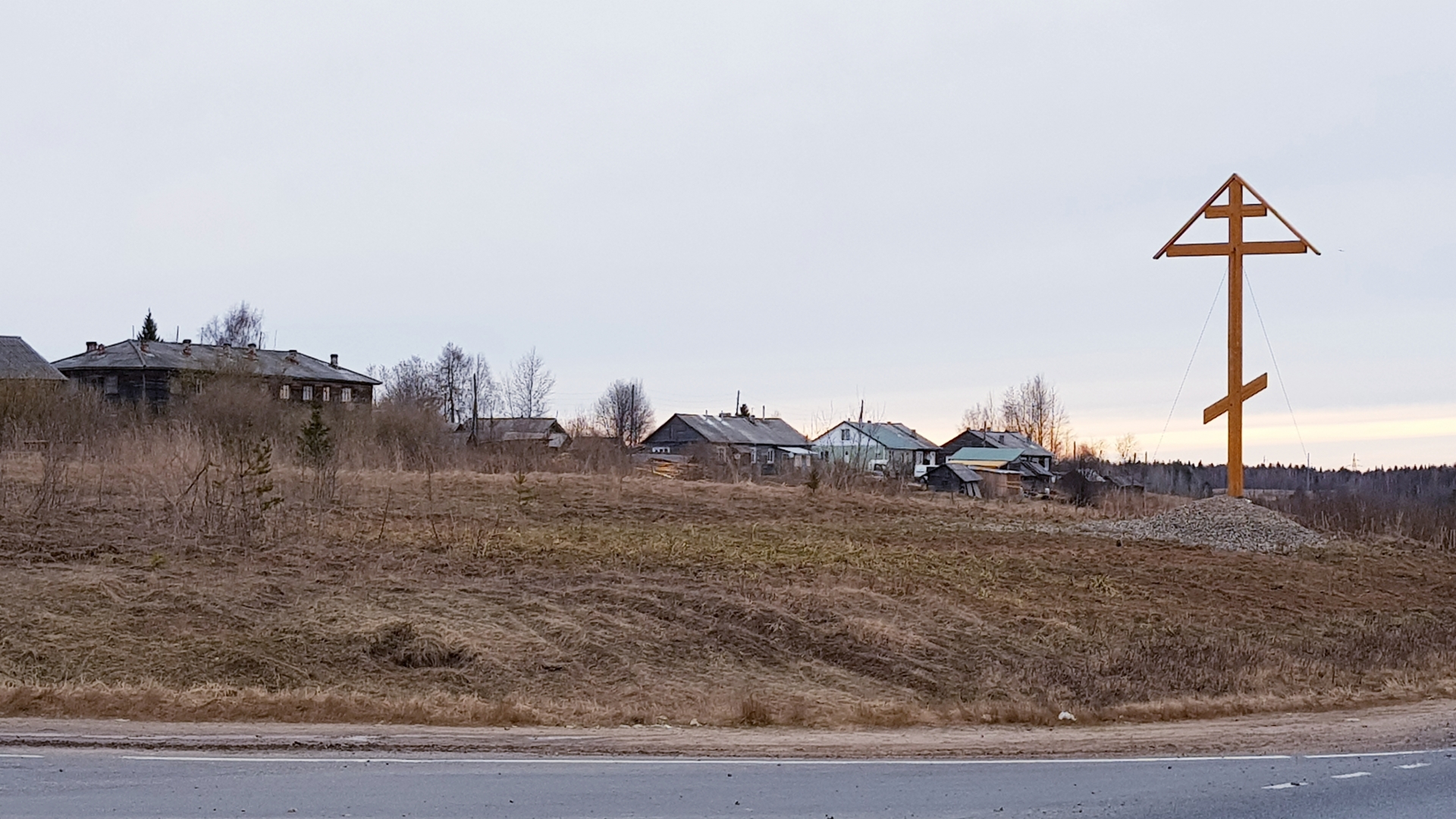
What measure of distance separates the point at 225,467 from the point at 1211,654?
817 inches

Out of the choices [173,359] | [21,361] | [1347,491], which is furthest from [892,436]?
[21,361]

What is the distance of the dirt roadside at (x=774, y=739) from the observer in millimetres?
11703

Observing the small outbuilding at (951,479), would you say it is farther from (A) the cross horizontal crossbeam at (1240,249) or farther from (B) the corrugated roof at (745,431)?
(A) the cross horizontal crossbeam at (1240,249)

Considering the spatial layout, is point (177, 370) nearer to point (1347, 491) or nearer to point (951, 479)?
point (951, 479)

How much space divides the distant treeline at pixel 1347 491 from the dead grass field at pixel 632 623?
576 inches

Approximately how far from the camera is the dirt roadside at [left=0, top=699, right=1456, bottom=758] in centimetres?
1170

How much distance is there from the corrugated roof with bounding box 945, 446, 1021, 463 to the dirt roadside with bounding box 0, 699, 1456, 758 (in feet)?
313

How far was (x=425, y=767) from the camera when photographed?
10562mm

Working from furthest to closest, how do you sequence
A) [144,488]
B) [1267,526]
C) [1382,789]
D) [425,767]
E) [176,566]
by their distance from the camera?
[1267,526] → [144,488] → [176,566] → [425,767] → [1382,789]

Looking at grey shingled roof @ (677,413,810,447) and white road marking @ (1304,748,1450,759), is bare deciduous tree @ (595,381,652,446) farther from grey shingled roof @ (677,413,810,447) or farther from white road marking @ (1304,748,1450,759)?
white road marking @ (1304,748,1450,759)

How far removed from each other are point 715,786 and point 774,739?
3.19 m

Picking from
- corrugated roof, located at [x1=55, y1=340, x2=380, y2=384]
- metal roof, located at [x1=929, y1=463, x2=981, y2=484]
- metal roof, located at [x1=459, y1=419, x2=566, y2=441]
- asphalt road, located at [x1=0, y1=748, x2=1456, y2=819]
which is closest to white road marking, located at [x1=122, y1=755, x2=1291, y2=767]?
asphalt road, located at [x1=0, y1=748, x2=1456, y2=819]

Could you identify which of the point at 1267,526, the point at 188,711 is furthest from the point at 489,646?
the point at 1267,526

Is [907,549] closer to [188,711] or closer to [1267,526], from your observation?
[1267,526]
